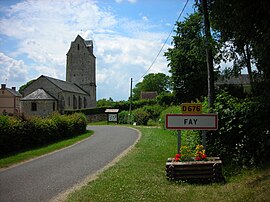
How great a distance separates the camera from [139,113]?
42938mm

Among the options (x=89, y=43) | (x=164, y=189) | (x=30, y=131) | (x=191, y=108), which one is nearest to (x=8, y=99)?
(x=89, y=43)

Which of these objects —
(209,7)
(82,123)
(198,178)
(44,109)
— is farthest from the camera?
(44,109)

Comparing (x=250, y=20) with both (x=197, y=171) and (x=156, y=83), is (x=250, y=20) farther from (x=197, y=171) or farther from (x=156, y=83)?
(x=156, y=83)

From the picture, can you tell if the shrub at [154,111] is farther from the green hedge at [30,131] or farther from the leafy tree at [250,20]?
the leafy tree at [250,20]

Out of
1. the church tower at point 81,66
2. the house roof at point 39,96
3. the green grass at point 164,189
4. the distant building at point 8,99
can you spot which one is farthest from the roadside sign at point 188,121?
the distant building at point 8,99

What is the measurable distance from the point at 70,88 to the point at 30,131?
52.1 metres

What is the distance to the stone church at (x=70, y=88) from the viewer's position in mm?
59625

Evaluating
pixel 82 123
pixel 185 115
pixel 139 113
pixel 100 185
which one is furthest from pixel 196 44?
pixel 139 113

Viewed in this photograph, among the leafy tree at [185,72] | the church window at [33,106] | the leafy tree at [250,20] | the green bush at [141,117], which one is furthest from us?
the church window at [33,106]

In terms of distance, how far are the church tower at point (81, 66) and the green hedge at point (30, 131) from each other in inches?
2078

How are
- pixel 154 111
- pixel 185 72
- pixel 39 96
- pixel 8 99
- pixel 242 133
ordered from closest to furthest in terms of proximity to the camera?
pixel 242 133 → pixel 185 72 → pixel 154 111 → pixel 39 96 → pixel 8 99

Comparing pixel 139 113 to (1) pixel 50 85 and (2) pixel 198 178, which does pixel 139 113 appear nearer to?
(1) pixel 50 85

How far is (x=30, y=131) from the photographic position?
18516mm

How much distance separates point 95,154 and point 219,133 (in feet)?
23.0
